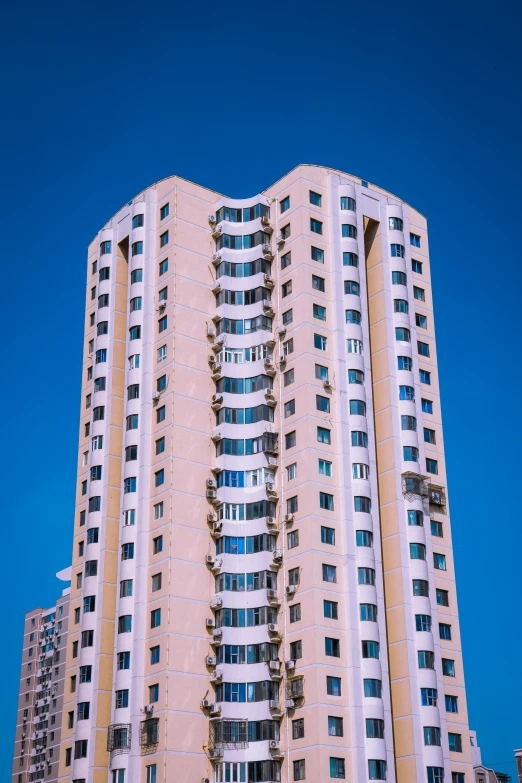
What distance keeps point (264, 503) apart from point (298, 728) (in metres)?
15.0

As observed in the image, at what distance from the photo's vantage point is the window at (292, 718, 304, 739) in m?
65.2

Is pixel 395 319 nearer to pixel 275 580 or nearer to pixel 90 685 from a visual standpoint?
pixel 275 580

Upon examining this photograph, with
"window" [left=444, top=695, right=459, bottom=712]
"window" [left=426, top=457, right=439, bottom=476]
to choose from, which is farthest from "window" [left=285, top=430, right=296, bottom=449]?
"window" [left=444, top=695, right=459, bottom=712]

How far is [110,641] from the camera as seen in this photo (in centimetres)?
7256

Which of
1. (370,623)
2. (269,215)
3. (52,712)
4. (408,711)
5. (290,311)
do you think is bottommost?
(408,711)

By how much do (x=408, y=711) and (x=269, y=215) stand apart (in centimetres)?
3725

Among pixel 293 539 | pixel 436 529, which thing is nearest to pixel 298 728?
pixel 293 539

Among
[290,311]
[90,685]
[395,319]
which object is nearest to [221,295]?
[290,311]

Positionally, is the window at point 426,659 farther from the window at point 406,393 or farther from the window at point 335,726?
the window at point 406,393

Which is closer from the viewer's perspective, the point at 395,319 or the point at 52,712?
the point at 395,319

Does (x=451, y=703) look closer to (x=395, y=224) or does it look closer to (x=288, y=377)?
(x=288, y=377)

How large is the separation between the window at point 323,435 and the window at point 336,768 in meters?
20.2

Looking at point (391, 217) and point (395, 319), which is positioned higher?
point (391, 217)

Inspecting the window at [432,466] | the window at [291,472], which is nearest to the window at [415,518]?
the window at [432,466]
